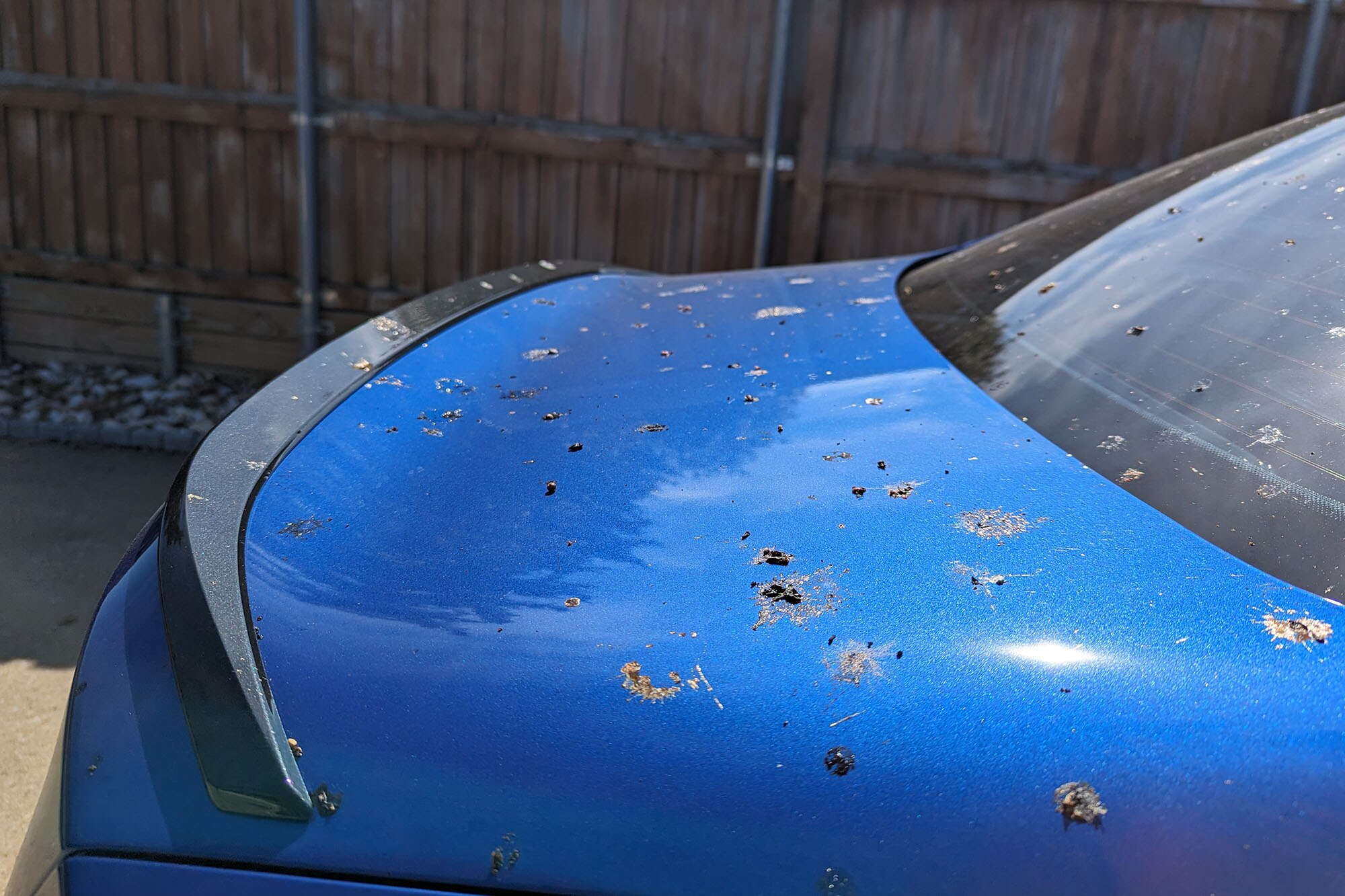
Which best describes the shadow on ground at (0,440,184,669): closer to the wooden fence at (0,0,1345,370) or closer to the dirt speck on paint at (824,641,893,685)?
the wooden fence at (0,0,1345,370)

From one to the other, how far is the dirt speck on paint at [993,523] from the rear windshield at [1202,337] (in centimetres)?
16

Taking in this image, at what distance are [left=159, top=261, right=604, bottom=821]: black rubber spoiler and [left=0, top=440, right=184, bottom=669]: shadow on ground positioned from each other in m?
2.01

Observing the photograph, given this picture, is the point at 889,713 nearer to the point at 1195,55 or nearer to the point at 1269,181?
the point at 1269,181

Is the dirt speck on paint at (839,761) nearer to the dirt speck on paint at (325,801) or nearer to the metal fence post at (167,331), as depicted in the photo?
the dirt speck on paint at (325,801)

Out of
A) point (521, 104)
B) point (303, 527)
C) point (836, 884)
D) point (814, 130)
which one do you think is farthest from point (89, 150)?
point (836, 884)

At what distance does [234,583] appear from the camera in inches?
37.7

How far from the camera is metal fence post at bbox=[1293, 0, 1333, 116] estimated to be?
4.50m

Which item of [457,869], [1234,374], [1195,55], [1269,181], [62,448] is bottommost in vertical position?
[62,448]

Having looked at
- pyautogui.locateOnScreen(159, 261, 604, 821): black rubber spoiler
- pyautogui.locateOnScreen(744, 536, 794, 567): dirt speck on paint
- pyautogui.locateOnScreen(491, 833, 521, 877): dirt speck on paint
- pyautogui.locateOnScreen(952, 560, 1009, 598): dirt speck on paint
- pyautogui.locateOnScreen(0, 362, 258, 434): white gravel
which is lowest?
pyautogui.locateOnScreen(0, 362, 258, 434): white gravel

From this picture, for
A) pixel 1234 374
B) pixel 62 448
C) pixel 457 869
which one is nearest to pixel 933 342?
pixel 1234 374

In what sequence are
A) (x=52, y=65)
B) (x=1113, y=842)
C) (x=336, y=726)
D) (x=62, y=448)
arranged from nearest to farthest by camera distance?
(x=1113, y=842)
(x=336, y=726)
(x=62, y=448)
(x=52, y=65)

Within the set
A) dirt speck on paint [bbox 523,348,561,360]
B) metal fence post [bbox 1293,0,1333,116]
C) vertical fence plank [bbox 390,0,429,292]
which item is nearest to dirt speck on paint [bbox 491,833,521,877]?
dirt speck on paint [bbox 523,348,561,360]

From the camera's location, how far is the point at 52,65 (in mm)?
5293

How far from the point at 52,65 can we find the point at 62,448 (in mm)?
2099
